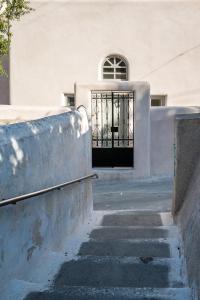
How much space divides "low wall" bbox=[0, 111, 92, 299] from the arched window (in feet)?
33.9

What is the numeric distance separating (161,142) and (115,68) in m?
4.90

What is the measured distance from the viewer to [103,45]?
15758 millimetres

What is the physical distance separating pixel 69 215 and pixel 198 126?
2343 mm

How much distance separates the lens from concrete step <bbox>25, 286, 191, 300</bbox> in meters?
3.44

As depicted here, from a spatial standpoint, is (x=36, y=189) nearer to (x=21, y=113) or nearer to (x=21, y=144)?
(x=21, y=144)

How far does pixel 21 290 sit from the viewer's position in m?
A: 3.55

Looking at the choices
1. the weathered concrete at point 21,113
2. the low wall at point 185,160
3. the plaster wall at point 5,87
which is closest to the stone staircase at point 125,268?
the low wall at point 185,160

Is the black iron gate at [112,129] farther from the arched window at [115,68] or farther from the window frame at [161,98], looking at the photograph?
the arched window at [115,68]

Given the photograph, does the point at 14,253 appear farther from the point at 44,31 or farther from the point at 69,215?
the point at 44,31

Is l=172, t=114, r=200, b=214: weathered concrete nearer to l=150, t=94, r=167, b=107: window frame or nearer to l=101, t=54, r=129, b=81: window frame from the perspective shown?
l=150, t=94, r=167, b=107: window frame

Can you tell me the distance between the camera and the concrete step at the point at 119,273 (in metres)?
3.98

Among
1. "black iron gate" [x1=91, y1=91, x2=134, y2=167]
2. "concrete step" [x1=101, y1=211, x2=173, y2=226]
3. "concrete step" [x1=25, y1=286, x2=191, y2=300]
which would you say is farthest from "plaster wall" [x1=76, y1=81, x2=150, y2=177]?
"concrete step" [x1=25, y1=286, x2=191, y2=300]

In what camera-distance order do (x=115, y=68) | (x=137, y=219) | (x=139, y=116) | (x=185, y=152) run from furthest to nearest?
(x=115, y=68) → (x=139, y=116) → (x=137, y=219) → (x=185, y=152)

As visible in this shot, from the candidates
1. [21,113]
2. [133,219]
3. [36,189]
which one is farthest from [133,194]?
[36,189]
